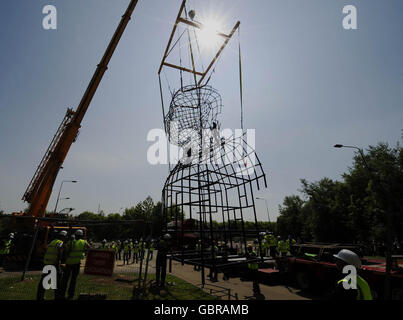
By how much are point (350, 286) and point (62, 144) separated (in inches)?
645

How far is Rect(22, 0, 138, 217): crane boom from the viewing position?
44.1 ft

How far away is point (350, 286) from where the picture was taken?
7.93 feet

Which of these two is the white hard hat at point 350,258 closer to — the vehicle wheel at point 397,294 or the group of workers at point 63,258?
the vehicle wheel at point 397,294

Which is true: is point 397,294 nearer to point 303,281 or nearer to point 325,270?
point 325,270

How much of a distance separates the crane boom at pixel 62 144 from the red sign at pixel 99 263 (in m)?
8.87

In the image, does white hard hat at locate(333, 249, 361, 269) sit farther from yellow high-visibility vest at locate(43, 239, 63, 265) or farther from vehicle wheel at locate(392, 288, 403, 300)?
yellow high-visibility vest at locate(43, 239, 63, 265)

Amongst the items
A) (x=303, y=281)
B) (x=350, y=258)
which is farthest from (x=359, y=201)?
(x=350, y=258)
